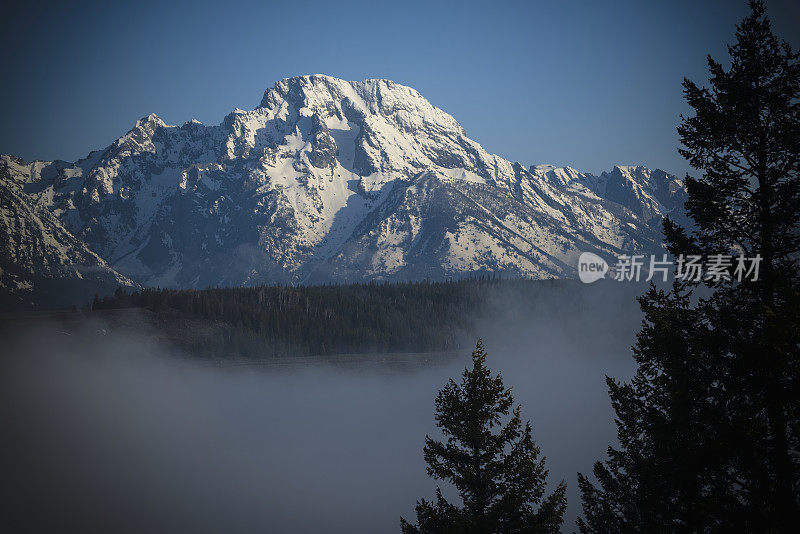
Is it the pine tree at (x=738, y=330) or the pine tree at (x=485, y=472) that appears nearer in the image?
the pine tree at (x=738, y=330)

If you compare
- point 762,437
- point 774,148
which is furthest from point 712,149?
point 762,437

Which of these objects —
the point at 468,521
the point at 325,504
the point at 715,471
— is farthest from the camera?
the point at 325,504

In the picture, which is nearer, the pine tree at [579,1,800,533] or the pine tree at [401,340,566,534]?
the pine tree at [579,1,800,533]

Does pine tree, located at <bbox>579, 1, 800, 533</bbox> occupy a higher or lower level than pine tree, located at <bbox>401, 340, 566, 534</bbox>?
higher

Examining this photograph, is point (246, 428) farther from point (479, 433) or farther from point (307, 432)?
point (479, 433)

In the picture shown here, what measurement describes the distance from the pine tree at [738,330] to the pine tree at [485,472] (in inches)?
231

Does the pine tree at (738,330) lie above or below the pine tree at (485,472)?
above

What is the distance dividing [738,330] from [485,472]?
35.7 feet

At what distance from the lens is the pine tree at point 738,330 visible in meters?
12.9

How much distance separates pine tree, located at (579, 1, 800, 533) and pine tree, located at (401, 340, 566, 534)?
587cm

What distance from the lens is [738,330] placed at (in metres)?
14.1

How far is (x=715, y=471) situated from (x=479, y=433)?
31.3 ft

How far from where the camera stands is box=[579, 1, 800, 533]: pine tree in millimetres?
12883

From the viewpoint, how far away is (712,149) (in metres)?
15.4
